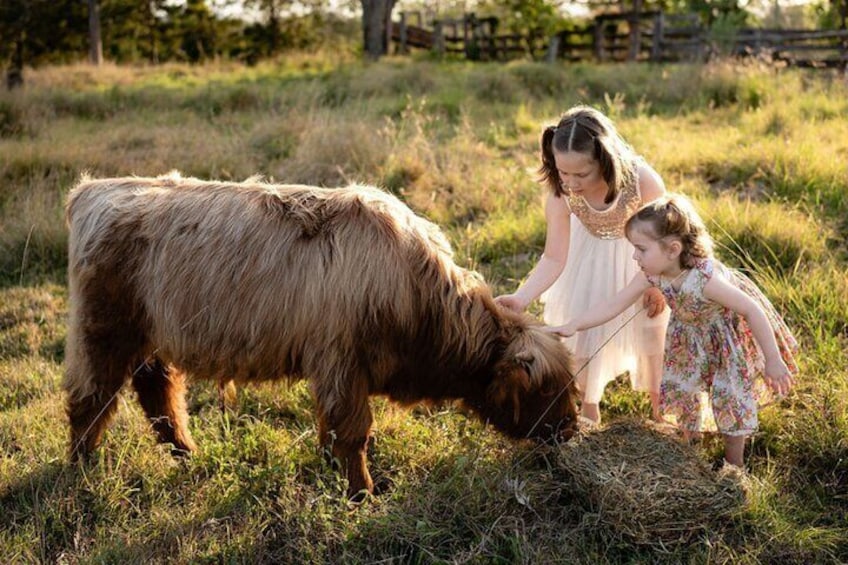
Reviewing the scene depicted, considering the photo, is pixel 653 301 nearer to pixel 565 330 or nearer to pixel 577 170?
pixel 565 330

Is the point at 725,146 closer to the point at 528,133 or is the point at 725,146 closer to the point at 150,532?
the point at 528,133

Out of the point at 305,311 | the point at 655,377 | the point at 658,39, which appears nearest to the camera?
the point at 305,311

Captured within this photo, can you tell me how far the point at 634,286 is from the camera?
395cm

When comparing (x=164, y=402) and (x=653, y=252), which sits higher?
(x=653, y=252)

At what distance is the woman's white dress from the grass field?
301mm

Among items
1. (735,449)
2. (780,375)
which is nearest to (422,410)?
(735,449)

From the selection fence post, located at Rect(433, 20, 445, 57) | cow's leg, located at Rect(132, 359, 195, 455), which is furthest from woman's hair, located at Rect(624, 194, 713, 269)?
fence post, located at Rect(433, 20, 445, 57)

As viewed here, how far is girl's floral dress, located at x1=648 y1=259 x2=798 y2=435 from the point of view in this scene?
12.2ft

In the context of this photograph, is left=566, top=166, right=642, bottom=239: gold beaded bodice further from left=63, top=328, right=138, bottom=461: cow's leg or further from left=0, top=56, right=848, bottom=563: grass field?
left=63, top=328, right=138, bottom=461: cow's leg

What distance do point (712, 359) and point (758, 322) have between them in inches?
15.1

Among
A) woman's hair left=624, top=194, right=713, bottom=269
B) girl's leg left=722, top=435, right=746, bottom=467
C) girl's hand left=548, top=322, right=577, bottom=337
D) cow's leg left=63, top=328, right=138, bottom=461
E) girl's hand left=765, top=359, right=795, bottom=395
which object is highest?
woman's hair left=624, top=194, right=713, bottom=269

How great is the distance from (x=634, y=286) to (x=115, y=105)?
11.8m

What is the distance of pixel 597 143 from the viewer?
3809 mm

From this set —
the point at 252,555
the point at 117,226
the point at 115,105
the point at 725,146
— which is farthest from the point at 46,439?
the point at 115,105
